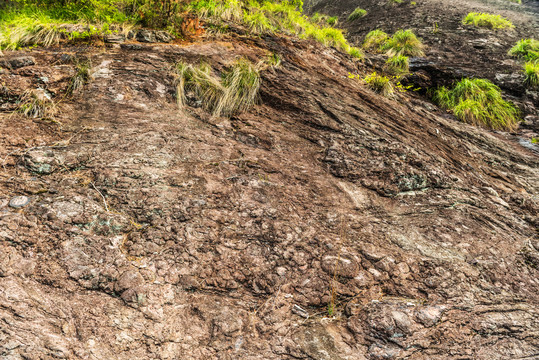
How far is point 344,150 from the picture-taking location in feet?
10.8

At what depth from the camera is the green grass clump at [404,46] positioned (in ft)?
24.6

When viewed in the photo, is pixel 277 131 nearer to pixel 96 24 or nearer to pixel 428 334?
pixel 428 334

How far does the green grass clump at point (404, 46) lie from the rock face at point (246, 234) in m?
4.93

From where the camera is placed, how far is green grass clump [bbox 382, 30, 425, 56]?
750 cm

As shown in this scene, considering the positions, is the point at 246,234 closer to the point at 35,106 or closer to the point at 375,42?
the point at 35,106

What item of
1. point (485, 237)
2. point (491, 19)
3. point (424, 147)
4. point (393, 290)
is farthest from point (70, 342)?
point (491, 19)

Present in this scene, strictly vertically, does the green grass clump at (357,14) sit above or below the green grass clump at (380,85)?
above

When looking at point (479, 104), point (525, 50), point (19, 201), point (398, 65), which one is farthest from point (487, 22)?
point (19, 201)

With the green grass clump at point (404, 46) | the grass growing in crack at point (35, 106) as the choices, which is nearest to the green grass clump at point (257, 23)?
the grass growing in crack at point (35, 106)

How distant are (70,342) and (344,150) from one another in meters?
2.93

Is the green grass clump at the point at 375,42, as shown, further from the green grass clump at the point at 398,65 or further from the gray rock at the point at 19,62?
the gray rock at the point at 19,62

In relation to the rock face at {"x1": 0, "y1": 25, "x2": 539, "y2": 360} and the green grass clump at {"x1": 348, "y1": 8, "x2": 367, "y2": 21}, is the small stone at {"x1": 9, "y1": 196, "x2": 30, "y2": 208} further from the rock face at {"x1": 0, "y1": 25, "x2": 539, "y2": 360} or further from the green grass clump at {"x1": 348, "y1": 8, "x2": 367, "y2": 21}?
Answer: the green grass clump at {"x1": 348, "y1": 8, "x2": 367, "y2": 21}

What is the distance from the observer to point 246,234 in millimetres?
2326

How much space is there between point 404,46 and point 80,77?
7753mm
